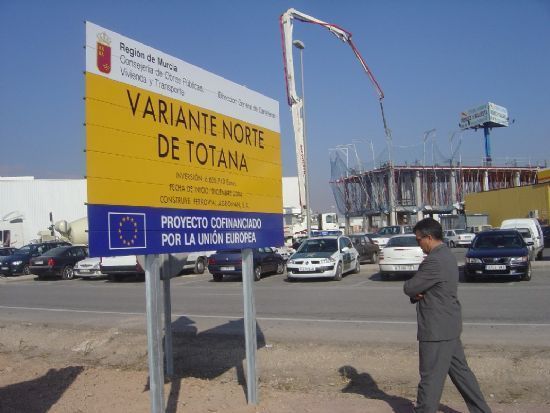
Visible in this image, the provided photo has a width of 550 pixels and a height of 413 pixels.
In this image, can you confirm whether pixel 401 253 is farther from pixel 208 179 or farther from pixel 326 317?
pixel 208 179

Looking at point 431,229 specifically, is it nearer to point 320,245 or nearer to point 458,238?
point 320,245

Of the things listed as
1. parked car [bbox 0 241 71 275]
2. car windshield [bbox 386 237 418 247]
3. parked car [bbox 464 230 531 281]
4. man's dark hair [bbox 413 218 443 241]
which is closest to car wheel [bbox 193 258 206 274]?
car windshield [bbox 386 237 418 247]

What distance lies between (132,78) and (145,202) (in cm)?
101

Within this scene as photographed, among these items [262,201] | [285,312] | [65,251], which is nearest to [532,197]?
[65,251]

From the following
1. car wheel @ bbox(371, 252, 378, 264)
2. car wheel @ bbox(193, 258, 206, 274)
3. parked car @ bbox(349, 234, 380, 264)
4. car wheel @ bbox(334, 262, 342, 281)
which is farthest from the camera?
car wheel @ bbox(371, 252, 378, 264)

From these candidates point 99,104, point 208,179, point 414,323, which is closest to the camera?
point 99,104

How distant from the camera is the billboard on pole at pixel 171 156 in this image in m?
4.21

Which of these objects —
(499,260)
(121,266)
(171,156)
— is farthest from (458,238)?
(171,156)

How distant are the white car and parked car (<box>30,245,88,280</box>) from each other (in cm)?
1548

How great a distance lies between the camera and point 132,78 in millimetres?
4613

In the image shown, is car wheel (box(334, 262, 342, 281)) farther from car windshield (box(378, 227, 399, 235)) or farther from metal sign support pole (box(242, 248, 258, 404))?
car windshield (box(378, 227, 399, 235))

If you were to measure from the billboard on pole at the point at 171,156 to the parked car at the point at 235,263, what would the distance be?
1489 cm

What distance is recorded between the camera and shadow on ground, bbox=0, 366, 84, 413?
612 centimetres

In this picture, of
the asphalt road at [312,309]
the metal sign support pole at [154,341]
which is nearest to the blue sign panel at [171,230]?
the metal sign support pole at [154,341]
